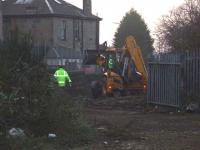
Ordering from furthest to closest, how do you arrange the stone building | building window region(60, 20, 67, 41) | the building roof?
building window region(60, 20, 67, 41) → the building roof → the stone building

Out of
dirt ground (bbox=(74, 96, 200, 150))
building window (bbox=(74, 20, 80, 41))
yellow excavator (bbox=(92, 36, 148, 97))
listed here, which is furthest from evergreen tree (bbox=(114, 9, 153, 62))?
dirt ground (bbox=(74, 96, 200, 150))

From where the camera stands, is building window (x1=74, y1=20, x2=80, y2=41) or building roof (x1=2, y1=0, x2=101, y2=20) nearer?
building roof (x1=2, y1=0, x2=101, y2=20)

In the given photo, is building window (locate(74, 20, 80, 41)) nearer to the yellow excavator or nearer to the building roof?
the building roof

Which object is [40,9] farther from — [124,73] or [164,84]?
[164,84]

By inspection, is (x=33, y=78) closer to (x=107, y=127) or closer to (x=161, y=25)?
(x=107, y=127)

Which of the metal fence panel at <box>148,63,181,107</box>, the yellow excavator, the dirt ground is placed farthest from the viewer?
the yellow excavator

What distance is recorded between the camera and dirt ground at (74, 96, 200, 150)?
1264cm

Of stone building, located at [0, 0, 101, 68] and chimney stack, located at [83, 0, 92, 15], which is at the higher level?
chimney stack, located at [83, 0, 92, 15]

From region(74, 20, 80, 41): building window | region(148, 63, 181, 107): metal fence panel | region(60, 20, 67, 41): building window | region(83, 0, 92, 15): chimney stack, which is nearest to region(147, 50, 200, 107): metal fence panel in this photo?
region(148, 63, 181, 107): metal fence panel

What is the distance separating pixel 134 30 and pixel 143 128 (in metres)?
Result: 65.4

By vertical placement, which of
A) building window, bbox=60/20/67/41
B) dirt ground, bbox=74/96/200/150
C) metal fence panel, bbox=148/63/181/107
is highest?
building window, bbox=60/20/67/41

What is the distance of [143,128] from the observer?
1559cm

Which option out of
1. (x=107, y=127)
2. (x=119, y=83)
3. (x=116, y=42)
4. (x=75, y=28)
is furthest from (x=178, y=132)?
(x=116, y=42)

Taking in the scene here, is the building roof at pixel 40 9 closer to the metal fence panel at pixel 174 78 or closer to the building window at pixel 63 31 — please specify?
the building window at pixel 63 31
